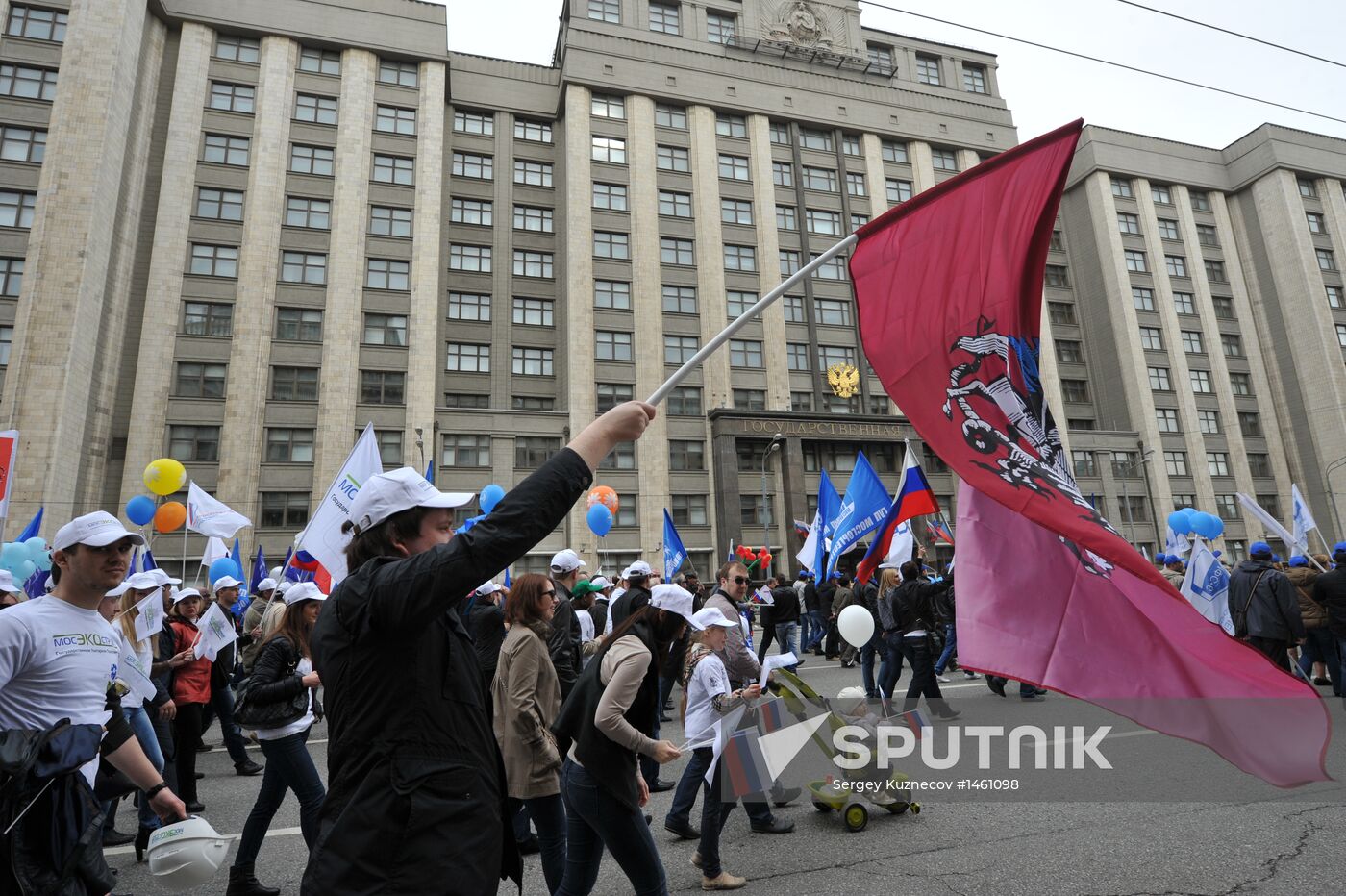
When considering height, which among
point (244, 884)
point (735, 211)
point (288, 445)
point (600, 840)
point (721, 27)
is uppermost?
point (721, 27)

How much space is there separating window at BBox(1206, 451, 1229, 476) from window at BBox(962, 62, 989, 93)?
105 feet

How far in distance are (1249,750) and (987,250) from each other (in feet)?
8.83

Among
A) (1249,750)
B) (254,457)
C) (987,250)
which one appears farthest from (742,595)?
(254,457)

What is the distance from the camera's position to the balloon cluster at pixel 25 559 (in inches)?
465

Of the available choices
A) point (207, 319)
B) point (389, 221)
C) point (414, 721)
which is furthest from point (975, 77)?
point (414, 721)

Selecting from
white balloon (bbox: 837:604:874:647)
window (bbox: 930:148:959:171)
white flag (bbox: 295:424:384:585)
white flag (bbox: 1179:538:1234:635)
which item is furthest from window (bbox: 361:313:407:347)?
window (bbox: 930:148:959:171)

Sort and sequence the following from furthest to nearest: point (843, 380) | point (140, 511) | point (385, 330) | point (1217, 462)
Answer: point (1217, 462) < point (843, 380) < point (385, 330) < point (140, 511)

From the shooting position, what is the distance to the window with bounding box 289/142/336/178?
41.1 metres

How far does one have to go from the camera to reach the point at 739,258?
1860 inches

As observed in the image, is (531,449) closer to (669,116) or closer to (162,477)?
(669,116)

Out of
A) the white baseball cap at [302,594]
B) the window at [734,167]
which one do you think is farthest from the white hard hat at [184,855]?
the window at [734,167]

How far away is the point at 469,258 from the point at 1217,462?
2112 inches

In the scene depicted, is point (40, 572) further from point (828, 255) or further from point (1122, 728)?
point (1122, 728)

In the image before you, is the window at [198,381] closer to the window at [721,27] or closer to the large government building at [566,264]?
the large government building at [566,264]
